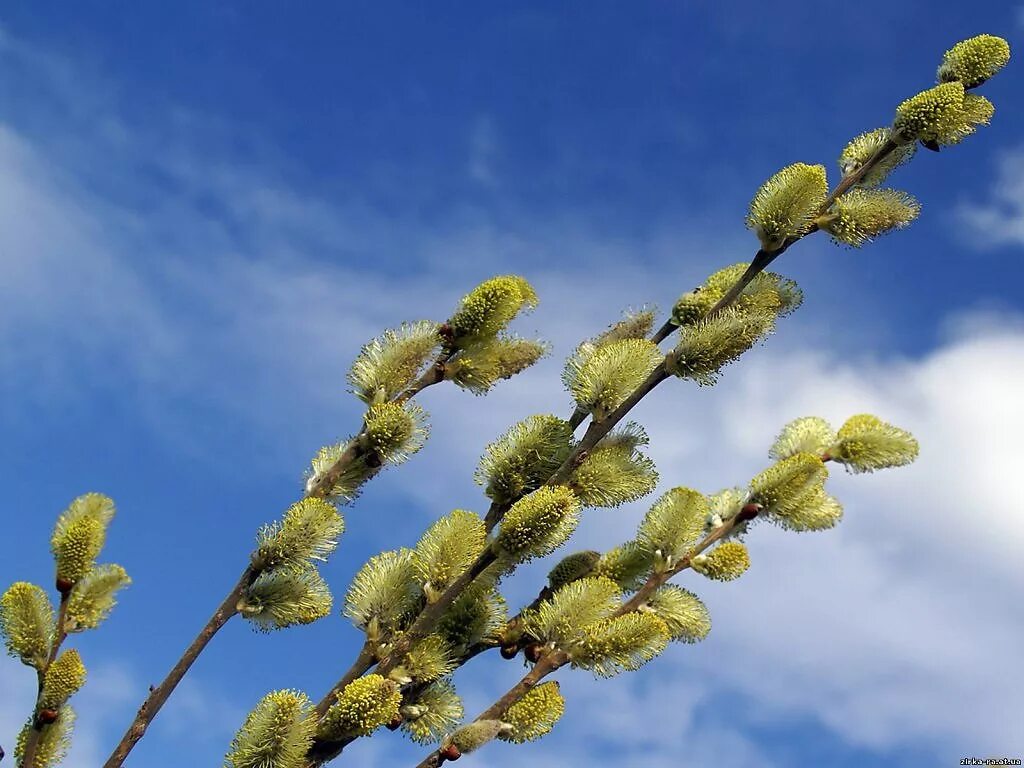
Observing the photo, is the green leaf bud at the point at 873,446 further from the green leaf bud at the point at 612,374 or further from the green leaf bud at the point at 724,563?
the green leaf bud at the point at 612,374

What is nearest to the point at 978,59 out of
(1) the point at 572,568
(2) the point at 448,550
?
(1) the point at 572,568

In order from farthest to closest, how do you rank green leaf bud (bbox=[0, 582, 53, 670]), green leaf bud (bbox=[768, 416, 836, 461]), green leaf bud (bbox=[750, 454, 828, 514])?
green leaf bud (bbox=[768, 416, 836, 461]), green leaf bud (bbox=[750, 454, 828, 514]), green leaf bud (bbox=[0, 582, 53, 670])

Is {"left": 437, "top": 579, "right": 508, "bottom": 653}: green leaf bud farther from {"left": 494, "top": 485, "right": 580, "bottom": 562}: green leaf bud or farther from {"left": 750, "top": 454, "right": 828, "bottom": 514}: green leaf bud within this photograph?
{"left": 750, "top": 454, "right": 828, "bottom": 514}: green leaf bud

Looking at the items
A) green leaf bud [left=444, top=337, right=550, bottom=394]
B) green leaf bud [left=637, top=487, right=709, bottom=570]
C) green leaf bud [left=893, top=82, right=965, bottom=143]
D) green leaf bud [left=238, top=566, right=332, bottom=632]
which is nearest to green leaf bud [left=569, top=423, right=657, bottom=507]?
green leaf bud [left=637, top=487, right=709, bottom=570]

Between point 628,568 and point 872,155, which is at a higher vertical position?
point 872,155

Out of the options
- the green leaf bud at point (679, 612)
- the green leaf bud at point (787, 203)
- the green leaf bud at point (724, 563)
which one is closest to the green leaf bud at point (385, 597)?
the green leaf bud at point (679, 612)

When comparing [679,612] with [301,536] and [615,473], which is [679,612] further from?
[301,536]
